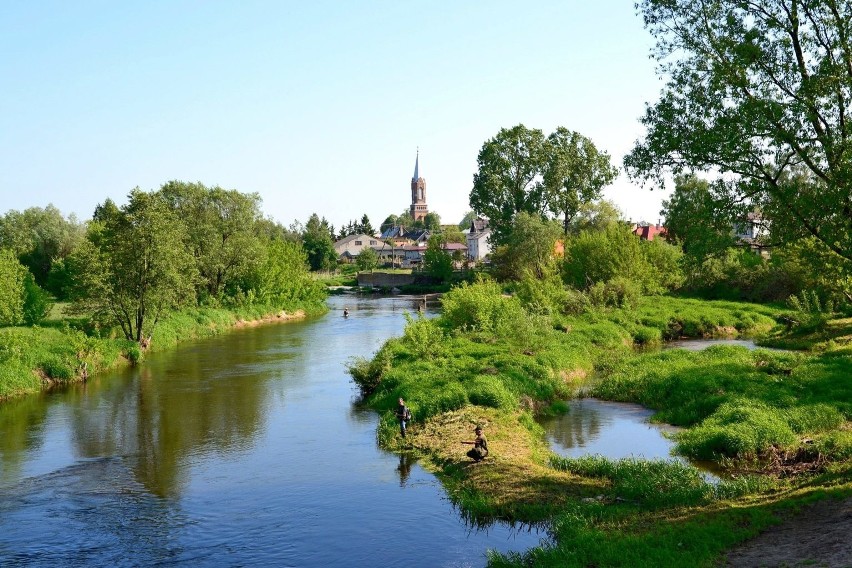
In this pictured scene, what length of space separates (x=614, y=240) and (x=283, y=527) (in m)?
49.1

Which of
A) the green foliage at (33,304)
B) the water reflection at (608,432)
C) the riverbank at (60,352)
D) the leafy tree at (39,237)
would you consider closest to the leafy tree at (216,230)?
the riverbank at (60,352)

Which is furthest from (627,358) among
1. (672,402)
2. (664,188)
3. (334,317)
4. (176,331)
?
(334,317)

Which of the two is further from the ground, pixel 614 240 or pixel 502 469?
pixel 614 240

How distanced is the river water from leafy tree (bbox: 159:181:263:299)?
2964 centimetres

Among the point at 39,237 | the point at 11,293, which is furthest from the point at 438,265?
the point at 11,293

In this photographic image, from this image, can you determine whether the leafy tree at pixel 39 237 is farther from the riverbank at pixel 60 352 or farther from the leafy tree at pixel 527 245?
the leafy tree at pixel 527 245

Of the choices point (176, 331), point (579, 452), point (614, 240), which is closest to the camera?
point (579, 452)

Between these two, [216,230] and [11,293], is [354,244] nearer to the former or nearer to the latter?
[216,230]

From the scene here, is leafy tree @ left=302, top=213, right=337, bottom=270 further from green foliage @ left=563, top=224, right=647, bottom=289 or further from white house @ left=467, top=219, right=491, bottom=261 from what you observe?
green foliage @ left=563, top=224, right=647, bottom=289

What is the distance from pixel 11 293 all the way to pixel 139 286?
704cm

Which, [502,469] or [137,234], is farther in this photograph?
[137,234]

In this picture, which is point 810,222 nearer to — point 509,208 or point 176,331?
point 176,331

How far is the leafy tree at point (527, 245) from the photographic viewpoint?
255 ft

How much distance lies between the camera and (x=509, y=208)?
9194cm
